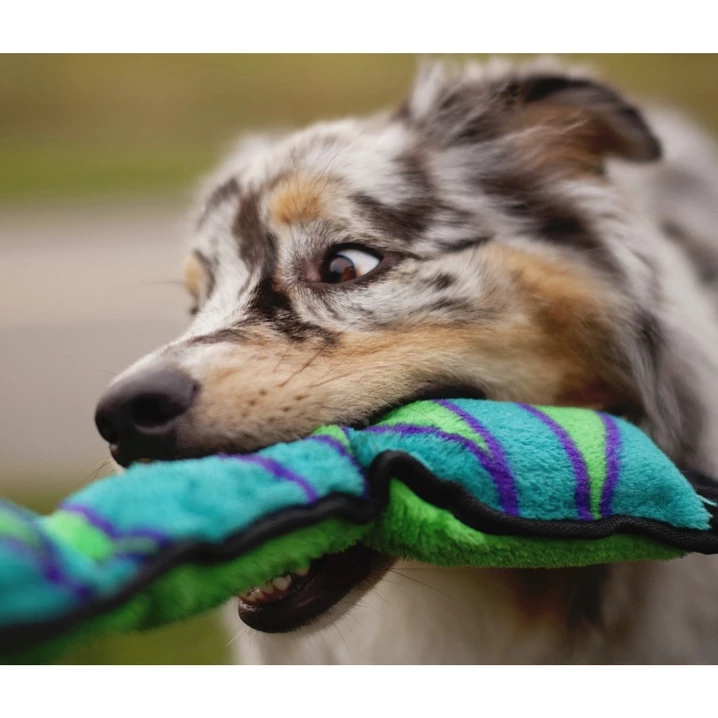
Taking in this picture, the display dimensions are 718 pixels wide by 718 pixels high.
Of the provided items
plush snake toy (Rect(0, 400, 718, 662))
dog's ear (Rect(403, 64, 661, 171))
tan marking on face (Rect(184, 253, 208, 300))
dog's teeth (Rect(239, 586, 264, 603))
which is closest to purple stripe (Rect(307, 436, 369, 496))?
plush snake toy (Rect(0, 400, 718, 662))

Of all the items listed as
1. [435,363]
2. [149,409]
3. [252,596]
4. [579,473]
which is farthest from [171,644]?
[579,473]

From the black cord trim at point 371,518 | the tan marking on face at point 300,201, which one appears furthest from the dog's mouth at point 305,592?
the tan marking on face at point 300,201

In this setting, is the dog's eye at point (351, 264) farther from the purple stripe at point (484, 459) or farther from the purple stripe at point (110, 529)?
the purple stripe at point (110, 529)

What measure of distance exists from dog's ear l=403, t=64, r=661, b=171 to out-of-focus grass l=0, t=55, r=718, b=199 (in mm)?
157

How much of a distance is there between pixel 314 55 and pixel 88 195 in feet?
1.80

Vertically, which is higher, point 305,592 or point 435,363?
point 435,363

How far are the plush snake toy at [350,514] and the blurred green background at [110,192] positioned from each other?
64 centimetres

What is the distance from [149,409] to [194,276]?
1.63ft

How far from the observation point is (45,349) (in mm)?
1604

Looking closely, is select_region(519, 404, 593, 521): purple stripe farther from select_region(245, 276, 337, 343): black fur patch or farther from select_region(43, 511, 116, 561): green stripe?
select_region(43, 511, 116, 561): green stripe

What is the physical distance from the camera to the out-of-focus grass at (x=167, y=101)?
159 cm

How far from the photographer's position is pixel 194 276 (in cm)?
157

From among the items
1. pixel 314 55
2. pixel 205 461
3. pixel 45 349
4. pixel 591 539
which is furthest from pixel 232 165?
pixel 591 539

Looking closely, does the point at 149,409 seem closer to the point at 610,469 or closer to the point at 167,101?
the point at 610,469
